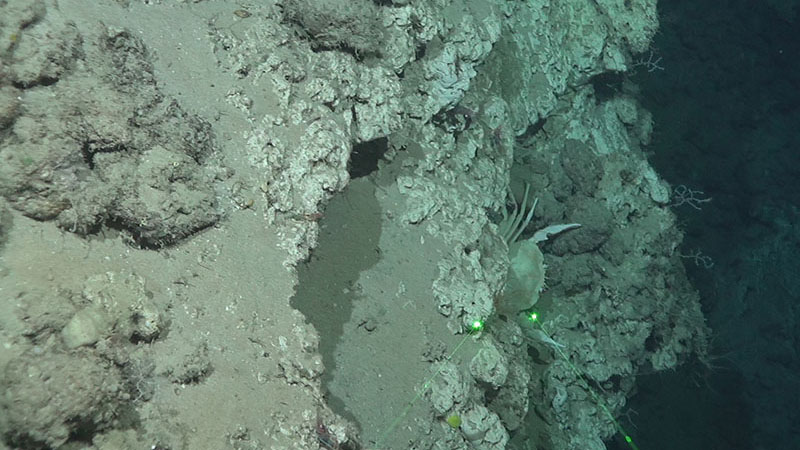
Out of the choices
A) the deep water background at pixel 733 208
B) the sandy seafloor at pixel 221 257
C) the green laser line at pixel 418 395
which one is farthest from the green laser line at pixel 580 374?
the green laser line at pixel 418 395

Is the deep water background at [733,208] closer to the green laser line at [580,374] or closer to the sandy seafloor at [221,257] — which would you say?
the green laser line at [580,374]

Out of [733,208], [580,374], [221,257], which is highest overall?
[221,257]

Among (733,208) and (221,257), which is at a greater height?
(221,257)

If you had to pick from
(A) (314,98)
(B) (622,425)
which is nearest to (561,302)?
(B) (622,425)

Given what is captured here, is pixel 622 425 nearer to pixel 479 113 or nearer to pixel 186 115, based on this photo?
pixel 479 113

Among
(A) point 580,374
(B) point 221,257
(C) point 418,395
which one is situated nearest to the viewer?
(B) point 221,257

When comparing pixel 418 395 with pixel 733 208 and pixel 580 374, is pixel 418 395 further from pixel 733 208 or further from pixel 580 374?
pixel 733 208

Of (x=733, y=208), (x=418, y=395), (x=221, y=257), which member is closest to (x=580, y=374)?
(x=418, y=395)

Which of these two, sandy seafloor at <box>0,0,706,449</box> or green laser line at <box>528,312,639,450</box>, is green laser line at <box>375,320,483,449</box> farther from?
green laser line at <box>528,312,639,450</box>

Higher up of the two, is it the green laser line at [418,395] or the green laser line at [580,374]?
the green laser line at [418,395]
